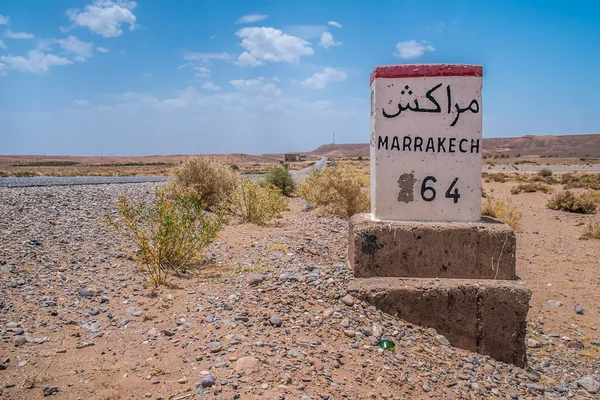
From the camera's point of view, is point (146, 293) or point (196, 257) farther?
point (196, 257)

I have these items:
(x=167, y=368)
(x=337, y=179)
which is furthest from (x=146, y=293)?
(x=337, y=179)

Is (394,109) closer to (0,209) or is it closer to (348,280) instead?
(348,280)

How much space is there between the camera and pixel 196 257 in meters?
5.57

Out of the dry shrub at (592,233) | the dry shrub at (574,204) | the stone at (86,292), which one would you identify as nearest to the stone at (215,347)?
the stone at (86,292)

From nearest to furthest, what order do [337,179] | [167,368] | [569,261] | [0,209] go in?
1. [167,368]
2. [569,261]
3. [0,209]
4. [337,179]

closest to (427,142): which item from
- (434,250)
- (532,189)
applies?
(434,250)

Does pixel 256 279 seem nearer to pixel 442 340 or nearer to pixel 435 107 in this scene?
pixel 442 340

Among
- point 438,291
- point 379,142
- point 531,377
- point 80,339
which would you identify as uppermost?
point 379,142

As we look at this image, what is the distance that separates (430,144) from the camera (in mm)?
4559

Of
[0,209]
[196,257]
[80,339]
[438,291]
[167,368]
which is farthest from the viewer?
[0,209]

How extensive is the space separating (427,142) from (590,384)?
251 centimetres

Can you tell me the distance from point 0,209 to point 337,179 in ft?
22.4

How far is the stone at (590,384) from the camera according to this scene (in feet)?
12.8

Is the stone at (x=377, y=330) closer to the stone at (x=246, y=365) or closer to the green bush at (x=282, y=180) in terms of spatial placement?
the stone at (x=246, y=365)
